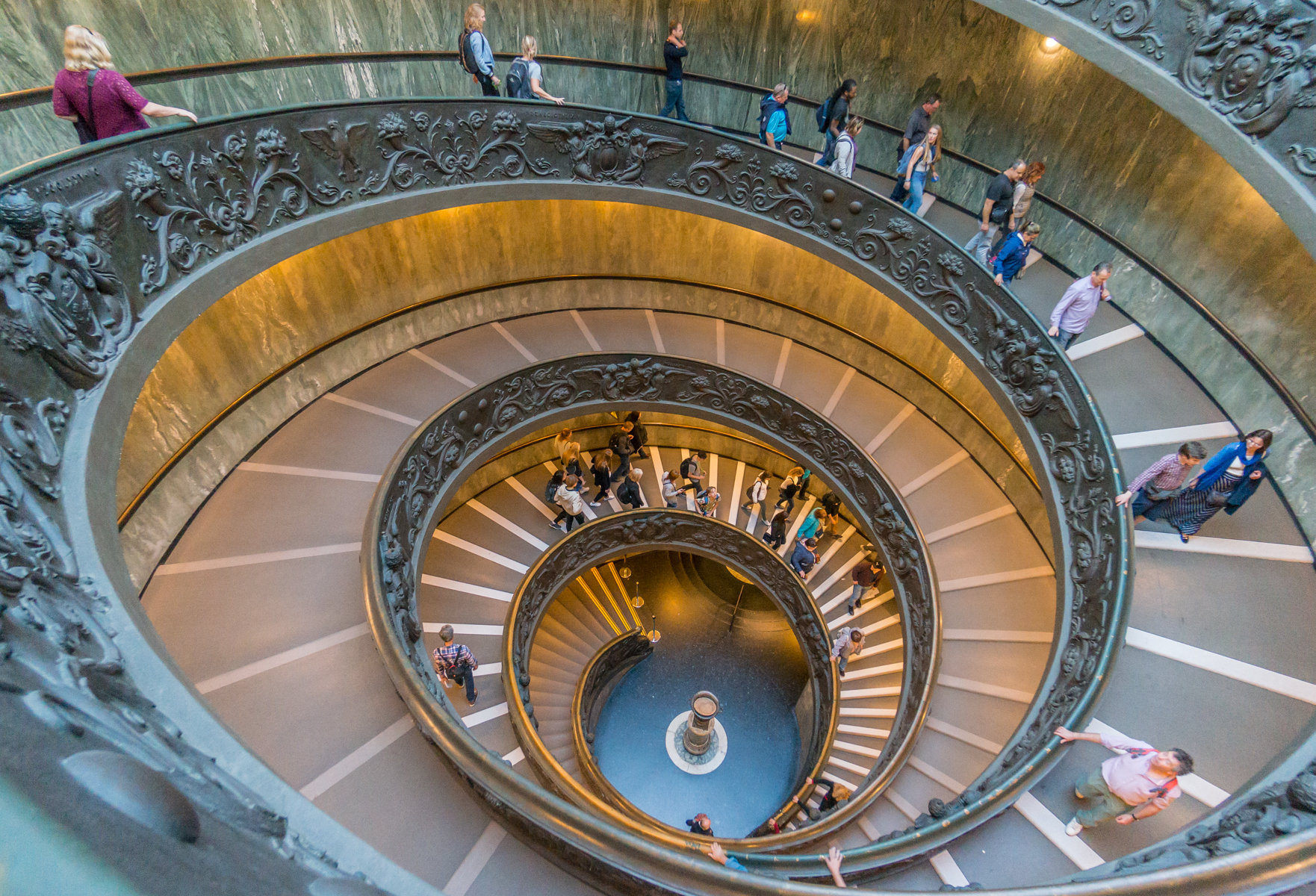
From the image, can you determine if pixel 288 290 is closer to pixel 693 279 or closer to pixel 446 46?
pixel 446 46

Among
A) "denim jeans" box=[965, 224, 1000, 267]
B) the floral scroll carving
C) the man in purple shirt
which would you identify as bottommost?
the floral scroll carving

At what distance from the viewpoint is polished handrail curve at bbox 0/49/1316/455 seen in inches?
233

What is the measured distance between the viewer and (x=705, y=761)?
13.3m

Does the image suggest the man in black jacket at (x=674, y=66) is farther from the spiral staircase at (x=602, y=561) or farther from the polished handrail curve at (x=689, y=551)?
the polished handrail curve at (x=689, y=551)

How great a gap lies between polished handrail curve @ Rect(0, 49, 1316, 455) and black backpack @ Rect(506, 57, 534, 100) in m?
1.71

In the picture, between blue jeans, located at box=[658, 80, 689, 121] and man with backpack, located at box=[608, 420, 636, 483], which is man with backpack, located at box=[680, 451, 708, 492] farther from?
blue jeans, located at box=[658, 80, 689, 121]

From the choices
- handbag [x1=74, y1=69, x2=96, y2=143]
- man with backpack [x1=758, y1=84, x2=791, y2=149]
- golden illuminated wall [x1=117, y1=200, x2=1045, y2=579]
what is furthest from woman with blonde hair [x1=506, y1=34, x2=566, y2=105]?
handbag [x1=74, y1=69, x2=96, y2=143]

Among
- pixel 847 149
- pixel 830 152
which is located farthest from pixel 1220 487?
pixel 830 152

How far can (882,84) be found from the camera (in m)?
10.3

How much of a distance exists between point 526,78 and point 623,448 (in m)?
6.15

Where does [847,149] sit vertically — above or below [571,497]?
above

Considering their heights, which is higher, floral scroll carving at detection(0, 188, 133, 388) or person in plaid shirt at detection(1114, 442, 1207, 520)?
person in plaid shirt at detection(1114, 442, 1207, 520)

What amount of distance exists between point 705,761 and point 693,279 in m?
10.0

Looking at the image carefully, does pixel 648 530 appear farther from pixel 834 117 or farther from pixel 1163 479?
pixel 1163 479
